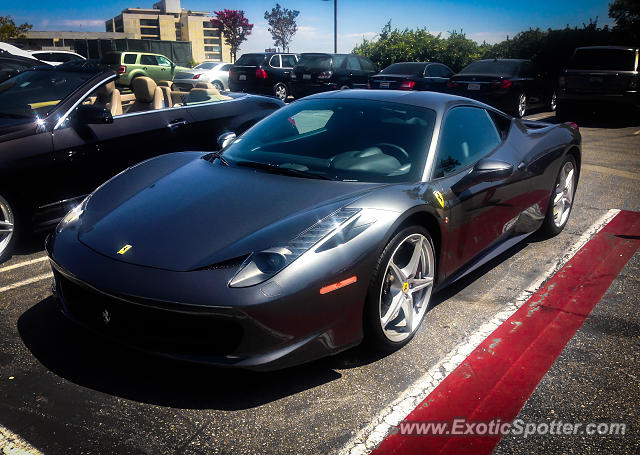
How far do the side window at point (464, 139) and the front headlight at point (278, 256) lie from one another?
98 cm

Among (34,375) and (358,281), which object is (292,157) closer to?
Result: (358,281)

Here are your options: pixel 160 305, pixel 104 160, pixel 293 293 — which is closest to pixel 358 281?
pixel 293 293

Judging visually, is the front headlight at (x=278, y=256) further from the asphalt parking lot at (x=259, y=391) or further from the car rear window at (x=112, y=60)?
the car rear window at (x=112, y=60)

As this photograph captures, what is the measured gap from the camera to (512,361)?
9.89 ft

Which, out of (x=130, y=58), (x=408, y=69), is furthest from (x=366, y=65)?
(x=130, y=58)

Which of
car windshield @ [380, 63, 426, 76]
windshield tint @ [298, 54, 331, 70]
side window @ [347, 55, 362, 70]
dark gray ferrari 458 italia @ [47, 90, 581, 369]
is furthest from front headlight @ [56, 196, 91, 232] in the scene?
side window @ [347, 55, 362, 70]

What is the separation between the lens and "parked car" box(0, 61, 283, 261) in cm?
436

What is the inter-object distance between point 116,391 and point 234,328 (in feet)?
2.36

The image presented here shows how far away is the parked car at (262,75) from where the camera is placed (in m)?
20.4

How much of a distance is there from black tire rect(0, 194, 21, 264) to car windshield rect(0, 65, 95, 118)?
0.84 meters

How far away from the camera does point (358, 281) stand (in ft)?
8.75

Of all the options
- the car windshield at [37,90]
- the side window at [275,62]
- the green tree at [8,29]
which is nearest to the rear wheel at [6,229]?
the car windshield at [37,90]

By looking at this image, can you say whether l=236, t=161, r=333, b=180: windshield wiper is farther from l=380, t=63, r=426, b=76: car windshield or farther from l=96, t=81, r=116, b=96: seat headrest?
l=380, t=63, r=426, b=76: car windshield

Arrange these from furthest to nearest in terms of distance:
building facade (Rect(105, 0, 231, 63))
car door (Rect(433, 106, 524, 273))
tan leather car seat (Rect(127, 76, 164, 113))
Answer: building facade (Rect(105, 0, 231, 63)), tan leather car seat (Rect(127, 76, 164, 113)), car door (Rect(433, 106, 524, 273))
